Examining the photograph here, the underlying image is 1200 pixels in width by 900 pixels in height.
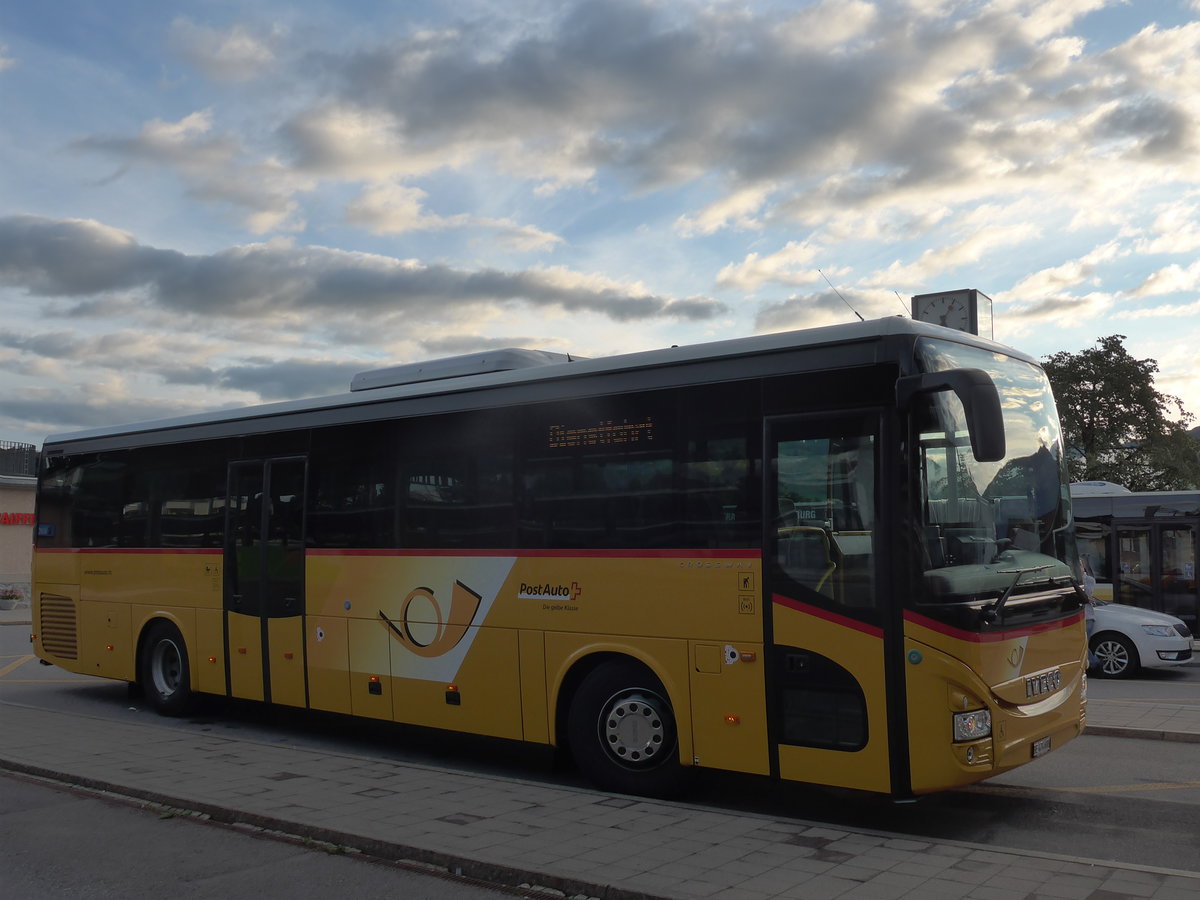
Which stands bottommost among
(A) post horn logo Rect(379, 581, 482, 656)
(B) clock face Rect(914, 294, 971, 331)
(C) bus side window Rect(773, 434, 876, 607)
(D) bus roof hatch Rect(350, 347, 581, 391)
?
(A) post horn logo Rect(379, 581, 482, 656)

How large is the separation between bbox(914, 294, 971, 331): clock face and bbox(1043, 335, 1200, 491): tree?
124 ft

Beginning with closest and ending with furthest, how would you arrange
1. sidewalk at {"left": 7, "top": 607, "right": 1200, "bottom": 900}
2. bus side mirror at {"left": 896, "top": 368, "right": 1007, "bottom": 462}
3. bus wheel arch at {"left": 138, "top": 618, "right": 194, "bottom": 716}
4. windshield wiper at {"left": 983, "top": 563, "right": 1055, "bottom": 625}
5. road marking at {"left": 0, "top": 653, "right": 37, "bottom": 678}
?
1. sidewalk at {"left": 7, "top": 607, "right": 1200, "bottom": 900}
2. bus side mirror at {"left": 896, "top": 368, "right": 1007, "bottom": 462}
3. windshield wiper at {"left": 983, "top": 563, "right": 1055, "bottom": 625}
4. bus wheel arch at {"left": 138, "top": 618, "right": 194, "bottom": 716}
5. road marking at {"left": 0, "top": 653, "right": 37, "bottom": 678}

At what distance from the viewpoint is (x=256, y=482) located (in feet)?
37.1

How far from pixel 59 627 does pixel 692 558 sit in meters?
9.88

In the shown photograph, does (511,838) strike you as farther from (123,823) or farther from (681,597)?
(123,823)

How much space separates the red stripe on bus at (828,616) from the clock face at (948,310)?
31.6 ft

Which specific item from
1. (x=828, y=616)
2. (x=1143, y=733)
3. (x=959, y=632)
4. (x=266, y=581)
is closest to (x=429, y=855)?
(x=828, y=616)

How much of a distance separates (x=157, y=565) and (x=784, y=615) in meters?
8.16

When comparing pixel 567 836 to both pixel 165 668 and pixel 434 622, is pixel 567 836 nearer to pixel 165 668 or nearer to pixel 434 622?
pixel 434 622

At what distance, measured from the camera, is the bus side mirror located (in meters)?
6.21

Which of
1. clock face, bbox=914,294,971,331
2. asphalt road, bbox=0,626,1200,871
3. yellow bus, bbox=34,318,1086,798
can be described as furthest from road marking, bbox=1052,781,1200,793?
clock face, bbox=914,294,971,331

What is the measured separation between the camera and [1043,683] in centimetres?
718

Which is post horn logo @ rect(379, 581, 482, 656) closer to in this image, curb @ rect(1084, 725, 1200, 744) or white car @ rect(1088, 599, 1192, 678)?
curb @ rect(1084, 725, 1200, 744)

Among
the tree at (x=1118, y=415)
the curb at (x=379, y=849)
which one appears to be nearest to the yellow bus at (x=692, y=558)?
the curb at (x=379, y=849)
